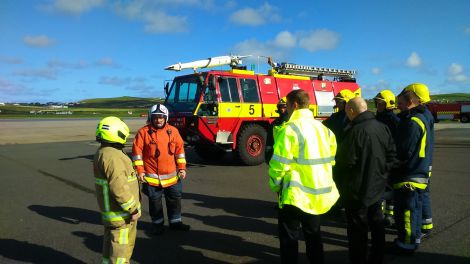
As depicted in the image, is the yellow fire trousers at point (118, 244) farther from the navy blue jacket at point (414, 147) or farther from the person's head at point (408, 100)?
the person's head at point (408, 100)

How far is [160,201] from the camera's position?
4.95 metres

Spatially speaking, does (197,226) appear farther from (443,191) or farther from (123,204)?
(443,191)

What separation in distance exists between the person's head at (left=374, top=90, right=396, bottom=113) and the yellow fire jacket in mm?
3457

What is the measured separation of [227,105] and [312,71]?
4113 millimetres

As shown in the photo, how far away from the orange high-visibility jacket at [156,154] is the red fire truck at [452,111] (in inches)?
1587

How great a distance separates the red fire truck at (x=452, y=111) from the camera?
39156 millimetres

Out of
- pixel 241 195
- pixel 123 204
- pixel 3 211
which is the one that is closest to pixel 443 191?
pixel 241 195

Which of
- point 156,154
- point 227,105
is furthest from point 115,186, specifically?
point 227,105

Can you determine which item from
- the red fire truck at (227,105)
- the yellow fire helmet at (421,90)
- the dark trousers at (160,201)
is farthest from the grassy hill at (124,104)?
the yellow fire helmet at (421,90)

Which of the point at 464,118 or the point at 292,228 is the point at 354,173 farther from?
the point at 464,118

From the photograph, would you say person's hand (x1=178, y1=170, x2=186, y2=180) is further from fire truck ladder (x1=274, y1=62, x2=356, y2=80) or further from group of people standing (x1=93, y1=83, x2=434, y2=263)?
fire truck ladder (x1=274, y1=62, x2=356, y2=80)

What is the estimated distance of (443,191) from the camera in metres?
7.07

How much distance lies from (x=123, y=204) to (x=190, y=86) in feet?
23.8

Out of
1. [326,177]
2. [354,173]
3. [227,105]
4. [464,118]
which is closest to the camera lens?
[326,177]
